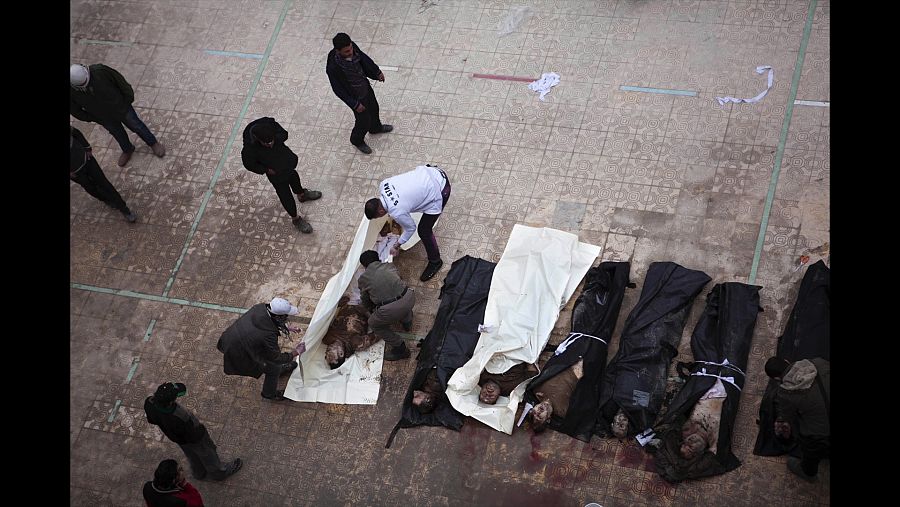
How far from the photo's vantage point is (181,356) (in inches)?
322

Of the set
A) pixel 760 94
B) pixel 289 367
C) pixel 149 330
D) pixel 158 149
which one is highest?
pixel 760 94

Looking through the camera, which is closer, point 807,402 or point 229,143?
point 807,402

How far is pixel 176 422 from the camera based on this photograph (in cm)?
657

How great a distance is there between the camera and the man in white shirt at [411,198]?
24.1ft

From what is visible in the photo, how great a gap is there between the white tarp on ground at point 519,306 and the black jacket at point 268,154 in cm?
236

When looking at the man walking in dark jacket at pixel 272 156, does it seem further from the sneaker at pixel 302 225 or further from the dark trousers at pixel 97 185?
the dark trousers at pixel 97 185

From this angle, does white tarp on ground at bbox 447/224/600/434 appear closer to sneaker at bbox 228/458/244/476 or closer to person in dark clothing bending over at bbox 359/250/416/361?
person in dark clothing bending over at bbox 359/250/416/361

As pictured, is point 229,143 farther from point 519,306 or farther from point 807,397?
point 807,397

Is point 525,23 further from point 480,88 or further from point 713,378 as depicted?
point 713,378

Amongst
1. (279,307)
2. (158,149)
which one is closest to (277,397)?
(279,307)

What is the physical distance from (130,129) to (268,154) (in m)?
2.62

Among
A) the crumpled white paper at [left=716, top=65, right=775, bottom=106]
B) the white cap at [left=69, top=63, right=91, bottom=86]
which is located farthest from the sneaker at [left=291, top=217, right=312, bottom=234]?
the crumpled white paper at [left=716, top=65, right=775, bottom=106]

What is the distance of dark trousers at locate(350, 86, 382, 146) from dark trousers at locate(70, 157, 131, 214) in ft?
8.91

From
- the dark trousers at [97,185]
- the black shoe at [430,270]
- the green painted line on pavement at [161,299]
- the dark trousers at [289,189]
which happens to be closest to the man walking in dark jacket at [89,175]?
the dark trousers at [97,185]
